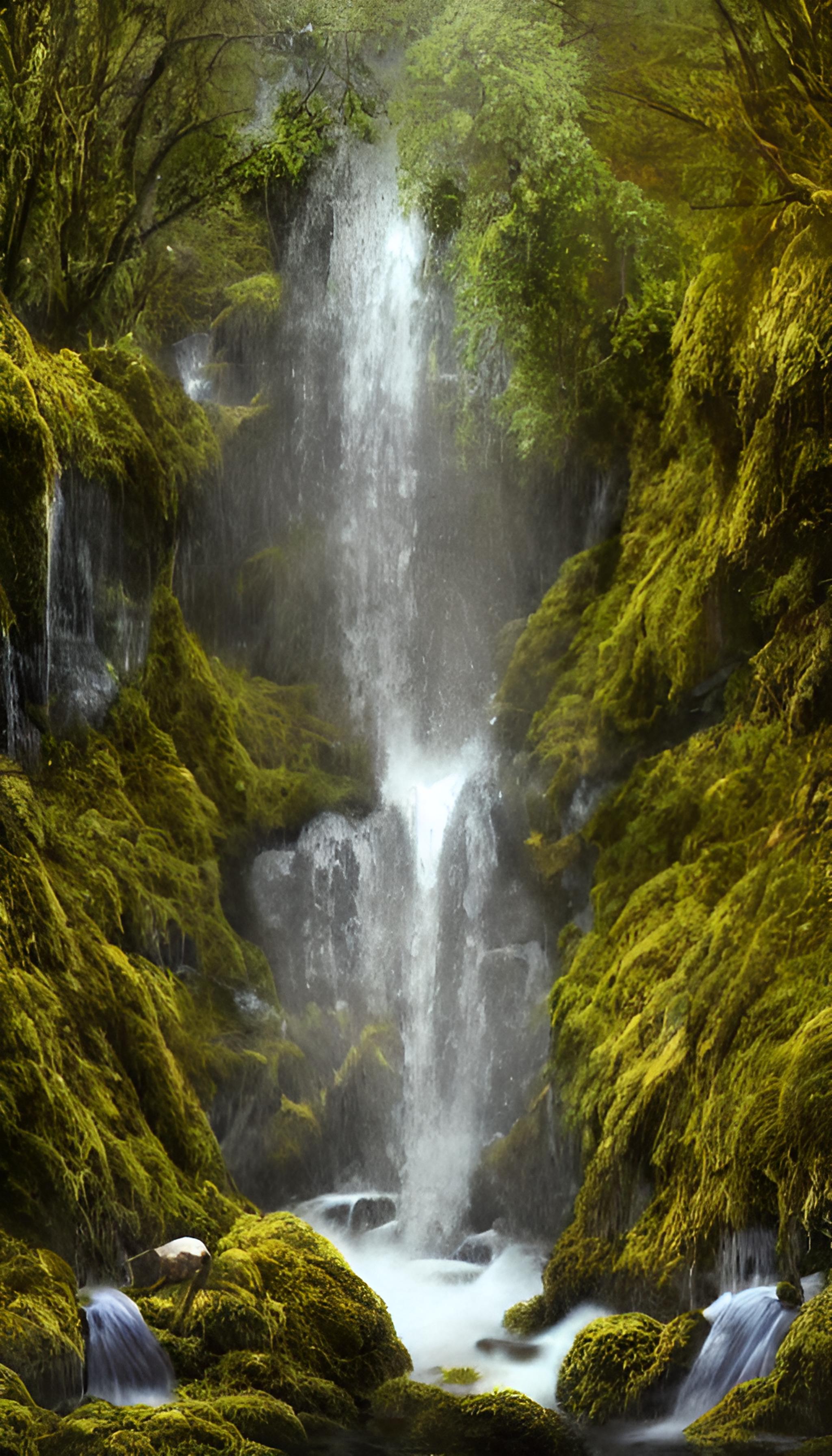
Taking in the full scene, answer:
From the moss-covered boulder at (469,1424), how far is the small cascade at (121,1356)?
2.86ft

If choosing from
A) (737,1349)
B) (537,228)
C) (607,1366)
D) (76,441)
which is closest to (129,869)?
(76,441)

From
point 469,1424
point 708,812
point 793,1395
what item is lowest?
point 793,1395

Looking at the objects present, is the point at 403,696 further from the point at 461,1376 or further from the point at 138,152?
the point at 461,1376

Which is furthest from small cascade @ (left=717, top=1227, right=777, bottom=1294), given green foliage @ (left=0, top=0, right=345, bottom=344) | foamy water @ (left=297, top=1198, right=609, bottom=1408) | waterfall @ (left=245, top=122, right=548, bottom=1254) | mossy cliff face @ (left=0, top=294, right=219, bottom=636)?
green foliage @ (left=0, top=0, right=345, bottom=344)

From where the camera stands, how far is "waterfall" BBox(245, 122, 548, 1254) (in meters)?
7.38

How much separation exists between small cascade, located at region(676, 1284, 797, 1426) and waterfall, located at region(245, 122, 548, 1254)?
2.07 m

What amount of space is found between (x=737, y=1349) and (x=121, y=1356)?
2.23m

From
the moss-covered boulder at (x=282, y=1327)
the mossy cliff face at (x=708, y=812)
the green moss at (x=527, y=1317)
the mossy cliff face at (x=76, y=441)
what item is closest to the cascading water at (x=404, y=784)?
the green moss at (x=527, y=1317)

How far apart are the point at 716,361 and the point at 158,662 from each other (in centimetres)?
325

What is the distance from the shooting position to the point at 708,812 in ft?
21.0

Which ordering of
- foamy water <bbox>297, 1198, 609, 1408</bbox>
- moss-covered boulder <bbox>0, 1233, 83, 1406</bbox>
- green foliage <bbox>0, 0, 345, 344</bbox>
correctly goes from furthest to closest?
green foliage <bbox>0, 0, 345, 344</bbox>, foamy water <bbox>297, 1198, 609, 1408</bbox>, moss-covered boulder <bbox>0, 1233, 83, 1406</bbox>

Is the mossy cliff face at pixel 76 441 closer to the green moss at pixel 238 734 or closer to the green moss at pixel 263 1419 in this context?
the green moss at pixel 238 734

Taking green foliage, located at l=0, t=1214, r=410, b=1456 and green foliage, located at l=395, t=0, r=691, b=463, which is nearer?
green foliage, located at l=0, t=1214, r=410, b=1456

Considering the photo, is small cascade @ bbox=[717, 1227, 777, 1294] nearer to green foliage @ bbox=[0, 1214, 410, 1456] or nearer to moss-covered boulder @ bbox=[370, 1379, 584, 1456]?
moss-covered boulder @ bbox=[370, 1379, 584, 1456]
